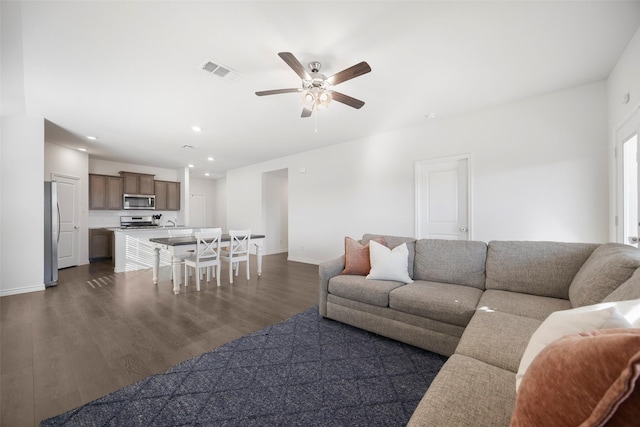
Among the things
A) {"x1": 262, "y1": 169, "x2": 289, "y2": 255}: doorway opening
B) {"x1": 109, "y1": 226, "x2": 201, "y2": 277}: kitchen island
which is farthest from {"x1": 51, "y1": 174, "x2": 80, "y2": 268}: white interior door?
{"x1": 262, "y1": 169, "x2": 289, "y2": 255}: doorway opening

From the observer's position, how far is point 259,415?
1398mm

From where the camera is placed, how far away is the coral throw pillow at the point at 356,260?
2.66 meters

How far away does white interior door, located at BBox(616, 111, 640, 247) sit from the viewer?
2.31 metres

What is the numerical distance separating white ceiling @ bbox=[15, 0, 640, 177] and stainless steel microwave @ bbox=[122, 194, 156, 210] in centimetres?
321

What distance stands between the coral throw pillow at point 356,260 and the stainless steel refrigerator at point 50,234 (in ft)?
15.0

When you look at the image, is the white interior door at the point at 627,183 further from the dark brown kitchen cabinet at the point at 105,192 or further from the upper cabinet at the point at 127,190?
the dark brown kitchen cabinet at the point at 105,192

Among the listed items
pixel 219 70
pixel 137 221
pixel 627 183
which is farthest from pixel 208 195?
pixel 627 183

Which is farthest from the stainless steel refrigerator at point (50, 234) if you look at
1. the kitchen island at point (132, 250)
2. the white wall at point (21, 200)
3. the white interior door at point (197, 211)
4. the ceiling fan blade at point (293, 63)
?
the white interior door at point (197, 211)

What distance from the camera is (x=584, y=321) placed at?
2.43 ft

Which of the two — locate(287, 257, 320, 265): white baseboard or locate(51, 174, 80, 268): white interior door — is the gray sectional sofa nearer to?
locate(287, 257, 320, 265): white baseboard

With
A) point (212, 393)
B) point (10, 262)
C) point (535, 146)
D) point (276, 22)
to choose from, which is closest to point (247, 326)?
point (212, 393)

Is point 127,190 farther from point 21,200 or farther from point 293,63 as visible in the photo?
point 293,63

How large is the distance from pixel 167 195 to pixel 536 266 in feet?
27.6

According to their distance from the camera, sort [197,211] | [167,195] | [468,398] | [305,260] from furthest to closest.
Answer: [197,211], [167,195], [305,260], [468,398]
